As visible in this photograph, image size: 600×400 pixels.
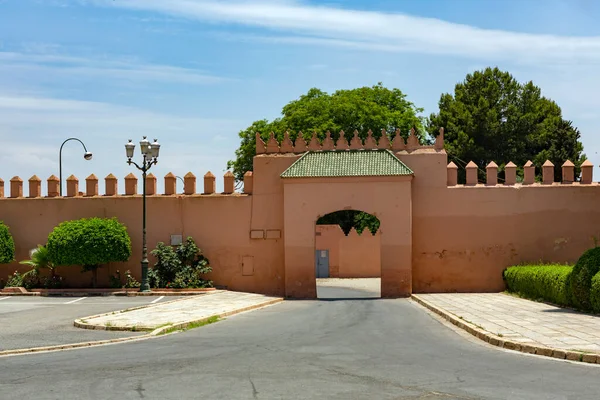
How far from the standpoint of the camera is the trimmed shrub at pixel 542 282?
19.1m

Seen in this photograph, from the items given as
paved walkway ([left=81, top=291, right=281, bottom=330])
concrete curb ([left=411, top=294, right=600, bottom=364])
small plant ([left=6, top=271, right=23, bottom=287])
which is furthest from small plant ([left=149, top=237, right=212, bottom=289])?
concrete curb ([left=411, top=294, right=600, bottom=364])

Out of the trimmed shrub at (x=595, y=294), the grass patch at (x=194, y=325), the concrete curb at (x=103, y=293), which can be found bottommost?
the concrete curb at (x=103, y=293)

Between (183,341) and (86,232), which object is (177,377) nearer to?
(183,341)

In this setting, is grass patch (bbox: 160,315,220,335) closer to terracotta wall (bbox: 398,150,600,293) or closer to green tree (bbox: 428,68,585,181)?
terracotta wall (bbox: 398,150,600,293)

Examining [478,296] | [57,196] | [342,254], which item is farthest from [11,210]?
[342,254]

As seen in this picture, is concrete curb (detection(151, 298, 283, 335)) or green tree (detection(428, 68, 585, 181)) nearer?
concrete curb (detection(151, 298, 283, 335))

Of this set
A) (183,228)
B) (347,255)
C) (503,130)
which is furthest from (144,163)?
(503,130)

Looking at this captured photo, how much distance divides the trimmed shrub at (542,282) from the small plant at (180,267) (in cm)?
1028

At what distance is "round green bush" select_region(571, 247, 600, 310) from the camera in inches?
687

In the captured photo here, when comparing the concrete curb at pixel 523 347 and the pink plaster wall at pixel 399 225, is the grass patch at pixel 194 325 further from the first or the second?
the pink plaster wall at pixel 399 225

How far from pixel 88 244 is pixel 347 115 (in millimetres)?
27451

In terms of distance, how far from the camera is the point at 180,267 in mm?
26891

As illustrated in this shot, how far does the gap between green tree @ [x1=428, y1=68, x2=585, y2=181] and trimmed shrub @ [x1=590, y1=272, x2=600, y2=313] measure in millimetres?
31645

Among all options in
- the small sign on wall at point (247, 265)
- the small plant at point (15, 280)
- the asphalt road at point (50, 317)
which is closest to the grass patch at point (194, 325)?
the asphalt road at point (50, 317)
